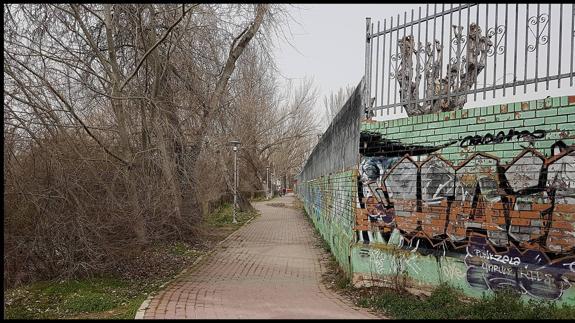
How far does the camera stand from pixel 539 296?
15.4 feet

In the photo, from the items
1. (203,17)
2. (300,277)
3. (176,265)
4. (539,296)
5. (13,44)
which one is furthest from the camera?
(203,17)

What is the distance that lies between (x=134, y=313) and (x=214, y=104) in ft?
25.6

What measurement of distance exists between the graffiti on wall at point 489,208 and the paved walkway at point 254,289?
1.43 meters

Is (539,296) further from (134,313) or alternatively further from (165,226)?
(165,226)

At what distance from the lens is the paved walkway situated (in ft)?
17.8

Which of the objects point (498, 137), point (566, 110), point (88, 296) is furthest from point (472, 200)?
point (88, 296)

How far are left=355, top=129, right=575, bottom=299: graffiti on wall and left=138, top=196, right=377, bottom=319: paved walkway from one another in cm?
143

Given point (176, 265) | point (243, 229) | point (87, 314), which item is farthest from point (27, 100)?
point (243, 229)

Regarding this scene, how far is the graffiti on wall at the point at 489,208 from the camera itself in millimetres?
4668

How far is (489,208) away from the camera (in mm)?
5227

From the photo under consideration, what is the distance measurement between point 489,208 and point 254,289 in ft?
12.3

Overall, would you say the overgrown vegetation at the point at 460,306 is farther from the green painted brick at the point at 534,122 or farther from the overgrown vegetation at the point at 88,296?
the overgrown vegetation at the point at 88,296

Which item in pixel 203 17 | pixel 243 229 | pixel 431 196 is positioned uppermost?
pixel 203 17

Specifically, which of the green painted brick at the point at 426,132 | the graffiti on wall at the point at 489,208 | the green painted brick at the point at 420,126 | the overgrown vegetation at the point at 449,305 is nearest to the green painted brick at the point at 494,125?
the graffiti on wall at the point at 489,208
